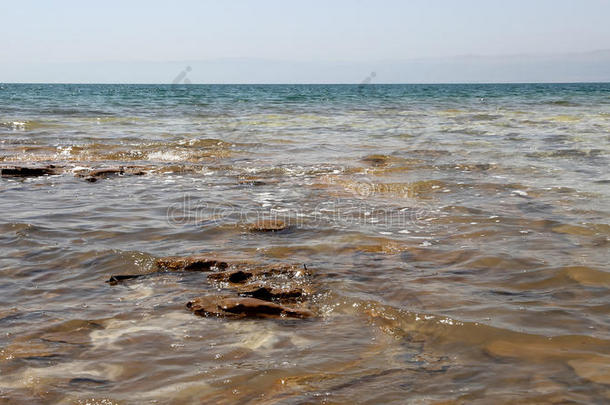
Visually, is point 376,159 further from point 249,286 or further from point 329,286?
point 249,286

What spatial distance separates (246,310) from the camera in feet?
12.6

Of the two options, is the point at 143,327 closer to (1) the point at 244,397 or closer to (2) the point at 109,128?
(1) the point at 244,397

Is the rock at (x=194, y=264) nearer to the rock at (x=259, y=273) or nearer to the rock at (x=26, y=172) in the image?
the rock at (x=259, y=273)

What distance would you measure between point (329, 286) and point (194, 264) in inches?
47.5

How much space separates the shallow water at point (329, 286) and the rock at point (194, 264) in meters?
0.15

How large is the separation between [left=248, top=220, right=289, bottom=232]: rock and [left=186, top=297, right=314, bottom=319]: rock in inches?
83.4

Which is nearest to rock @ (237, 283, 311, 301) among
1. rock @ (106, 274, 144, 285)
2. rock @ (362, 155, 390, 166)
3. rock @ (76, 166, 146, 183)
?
rock @ (106, 274, 144, 285)

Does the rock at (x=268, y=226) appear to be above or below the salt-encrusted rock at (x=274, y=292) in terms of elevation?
above

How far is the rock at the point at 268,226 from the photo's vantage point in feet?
19.6

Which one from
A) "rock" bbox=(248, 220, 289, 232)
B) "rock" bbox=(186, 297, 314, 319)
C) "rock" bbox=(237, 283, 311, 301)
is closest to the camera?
"rock" bbox=(186, 297, 314, 319)

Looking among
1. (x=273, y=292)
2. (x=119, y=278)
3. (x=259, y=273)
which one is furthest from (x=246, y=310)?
(x=119, y=278)

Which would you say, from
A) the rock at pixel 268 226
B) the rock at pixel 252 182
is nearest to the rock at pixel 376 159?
the rock at pixel 252 182

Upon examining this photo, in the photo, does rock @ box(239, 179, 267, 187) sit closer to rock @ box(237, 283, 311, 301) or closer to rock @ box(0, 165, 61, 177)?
rock @ box(0, 165, 61, 177)

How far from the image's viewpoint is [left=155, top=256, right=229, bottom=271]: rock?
15.6 ft
